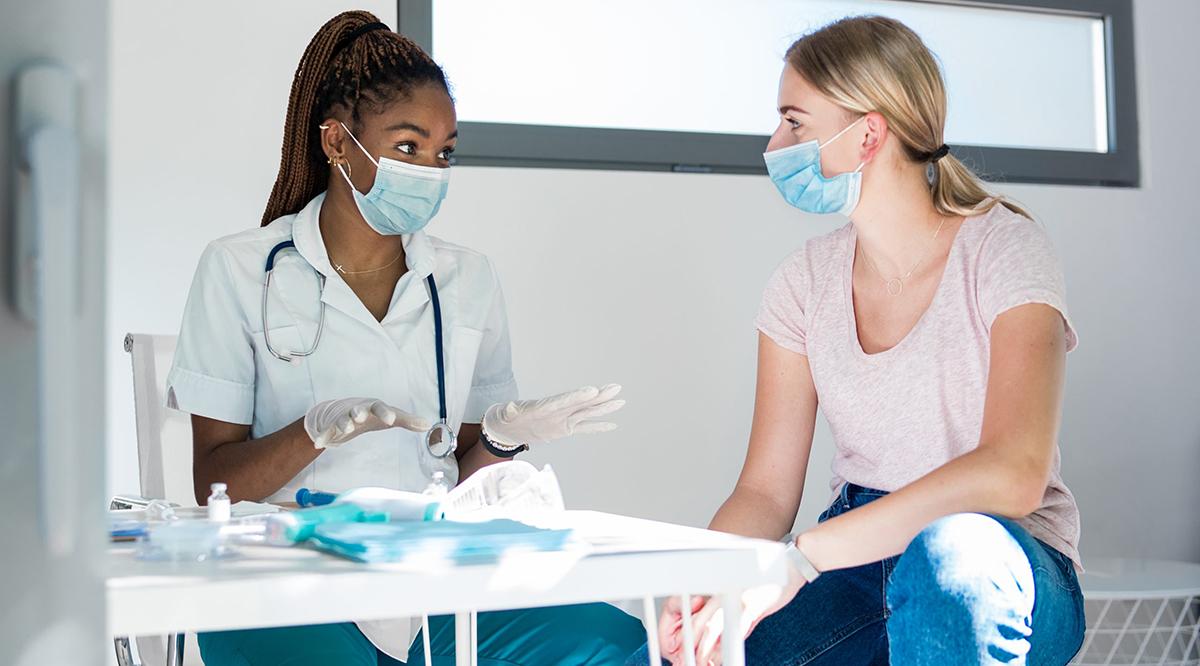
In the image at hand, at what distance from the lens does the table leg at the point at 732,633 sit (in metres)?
0.80

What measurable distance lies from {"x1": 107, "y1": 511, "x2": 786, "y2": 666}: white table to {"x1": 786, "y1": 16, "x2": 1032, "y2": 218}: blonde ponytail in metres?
0.86

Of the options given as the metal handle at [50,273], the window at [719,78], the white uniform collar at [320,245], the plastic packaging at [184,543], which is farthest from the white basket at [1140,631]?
the metal handle at [50,273]

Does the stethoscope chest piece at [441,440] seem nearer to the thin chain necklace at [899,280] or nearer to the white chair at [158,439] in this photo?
the white chair at [158,439]

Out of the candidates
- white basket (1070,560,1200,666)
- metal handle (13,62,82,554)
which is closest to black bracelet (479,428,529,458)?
metal handle (13,62,82,554)

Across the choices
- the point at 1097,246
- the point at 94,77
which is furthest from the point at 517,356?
the point at 94,77

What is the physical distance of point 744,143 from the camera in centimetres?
257

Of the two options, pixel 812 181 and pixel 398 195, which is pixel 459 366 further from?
pixel 812 181

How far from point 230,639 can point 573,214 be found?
1324mm

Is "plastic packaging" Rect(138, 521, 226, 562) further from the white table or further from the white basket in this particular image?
the white basket

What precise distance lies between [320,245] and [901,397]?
30.9 inches

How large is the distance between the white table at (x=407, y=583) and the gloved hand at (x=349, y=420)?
550 mm

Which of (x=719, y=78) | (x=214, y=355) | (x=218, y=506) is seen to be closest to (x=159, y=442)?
(x=214, y=355)

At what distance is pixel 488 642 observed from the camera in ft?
4.50

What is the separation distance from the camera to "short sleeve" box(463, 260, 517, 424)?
177 cm
